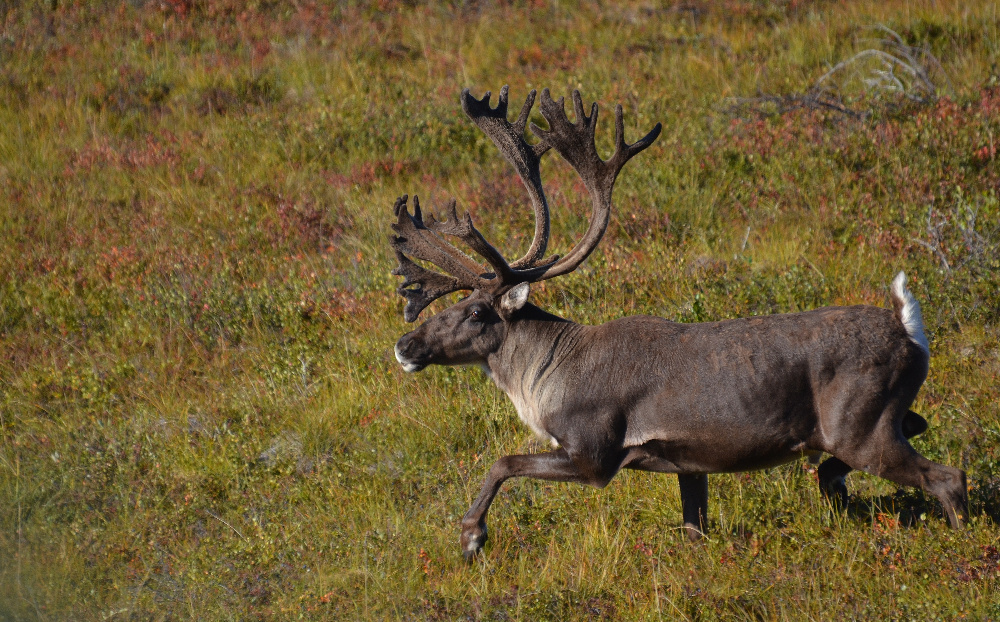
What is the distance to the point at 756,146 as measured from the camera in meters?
10.5

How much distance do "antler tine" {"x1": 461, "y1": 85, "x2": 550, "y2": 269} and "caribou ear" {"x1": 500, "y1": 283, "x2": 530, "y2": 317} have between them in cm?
40

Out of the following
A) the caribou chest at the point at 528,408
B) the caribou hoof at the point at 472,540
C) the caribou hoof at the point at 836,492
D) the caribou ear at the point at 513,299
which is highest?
the caribou ear at the point at 513,299

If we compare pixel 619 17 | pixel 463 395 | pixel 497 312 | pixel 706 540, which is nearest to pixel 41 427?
pixel 463 395

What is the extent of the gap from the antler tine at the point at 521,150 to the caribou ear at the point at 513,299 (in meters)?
0.40

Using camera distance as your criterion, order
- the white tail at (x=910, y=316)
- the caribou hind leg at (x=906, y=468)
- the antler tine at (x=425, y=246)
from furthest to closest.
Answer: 1. the antler tine at (x=425, y=246)
2. the white tail at (x=910, y=316)
3. the caribou hind leg at (x=906, y=468)

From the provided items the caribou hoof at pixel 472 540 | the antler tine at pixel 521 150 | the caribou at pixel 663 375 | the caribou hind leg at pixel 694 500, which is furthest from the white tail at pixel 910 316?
the caribou hoof at pixel 472 540

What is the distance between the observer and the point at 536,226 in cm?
672

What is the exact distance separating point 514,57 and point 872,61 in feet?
14.7

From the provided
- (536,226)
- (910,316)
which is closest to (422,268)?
(536,226)

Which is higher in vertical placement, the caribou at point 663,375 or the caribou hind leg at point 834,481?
the caribou at point 663,375

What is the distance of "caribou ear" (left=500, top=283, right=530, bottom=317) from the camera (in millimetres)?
6363

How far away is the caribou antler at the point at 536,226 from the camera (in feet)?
21.2

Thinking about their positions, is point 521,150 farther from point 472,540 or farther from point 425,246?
point 472,540

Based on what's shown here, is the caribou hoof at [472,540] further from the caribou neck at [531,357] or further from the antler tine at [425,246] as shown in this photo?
the antler tine at [425,246]
